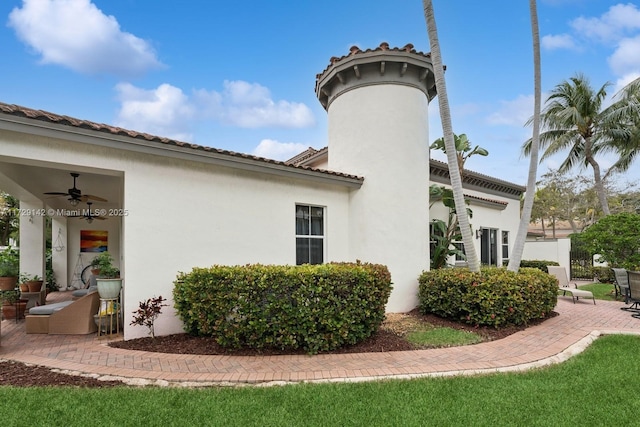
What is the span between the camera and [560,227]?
48.5 metres

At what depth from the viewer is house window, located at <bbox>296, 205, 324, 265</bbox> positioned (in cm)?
855

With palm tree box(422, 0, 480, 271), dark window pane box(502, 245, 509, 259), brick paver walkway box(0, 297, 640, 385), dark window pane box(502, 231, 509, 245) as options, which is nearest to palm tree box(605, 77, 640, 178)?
dark window pane box(502, 231, 509, 245)

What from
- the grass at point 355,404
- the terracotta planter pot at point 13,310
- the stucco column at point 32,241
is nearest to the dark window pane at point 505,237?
the grass at point 355,404

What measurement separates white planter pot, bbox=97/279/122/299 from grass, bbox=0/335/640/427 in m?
2.57

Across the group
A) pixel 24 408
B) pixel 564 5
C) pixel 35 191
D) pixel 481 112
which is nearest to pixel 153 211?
pixel 24 408

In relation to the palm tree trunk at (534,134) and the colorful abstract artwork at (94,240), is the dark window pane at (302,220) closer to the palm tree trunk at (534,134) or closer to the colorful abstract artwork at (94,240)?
the palm tree trunk at (534,134)

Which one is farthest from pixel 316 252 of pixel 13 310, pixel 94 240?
pixel 94 240

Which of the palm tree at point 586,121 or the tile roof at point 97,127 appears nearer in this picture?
the tile roof at point 97,127

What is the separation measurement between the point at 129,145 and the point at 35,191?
5857mm

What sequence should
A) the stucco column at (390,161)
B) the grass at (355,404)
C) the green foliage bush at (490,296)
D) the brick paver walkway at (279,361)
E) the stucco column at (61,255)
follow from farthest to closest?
the stucco column at (61,255)
the stucco column at (390,161)
the green foliage bush at (490,296)
the brick paver walkway at (279,361)
the grass at (355,404)

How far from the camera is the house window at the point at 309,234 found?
8.55m

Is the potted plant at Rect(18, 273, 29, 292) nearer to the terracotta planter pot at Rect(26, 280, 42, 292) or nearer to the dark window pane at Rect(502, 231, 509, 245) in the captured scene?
the terracotta planter pot at Rect(26, 280, 42, 292)

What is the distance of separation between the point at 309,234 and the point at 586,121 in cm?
1852

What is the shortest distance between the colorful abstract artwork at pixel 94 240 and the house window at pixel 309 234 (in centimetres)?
1025
